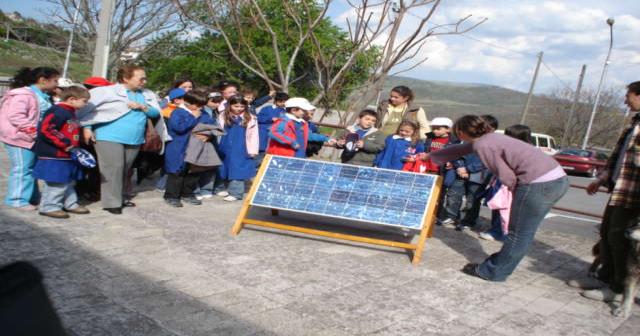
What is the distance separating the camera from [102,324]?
3.44 metres

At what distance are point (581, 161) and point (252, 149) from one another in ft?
80.6

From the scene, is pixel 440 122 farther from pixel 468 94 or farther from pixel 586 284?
pixel 468 94

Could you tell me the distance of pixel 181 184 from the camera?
709 cm

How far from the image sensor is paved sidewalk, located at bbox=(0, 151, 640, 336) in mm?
3721

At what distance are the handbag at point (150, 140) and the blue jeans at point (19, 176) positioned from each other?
119cm

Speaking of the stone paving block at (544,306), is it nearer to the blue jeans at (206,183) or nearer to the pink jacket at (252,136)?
the pink jacket at (252,136)

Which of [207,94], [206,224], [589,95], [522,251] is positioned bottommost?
[206,224]

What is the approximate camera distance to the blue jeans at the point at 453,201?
7.45 m

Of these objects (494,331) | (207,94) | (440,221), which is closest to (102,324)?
(494,331)

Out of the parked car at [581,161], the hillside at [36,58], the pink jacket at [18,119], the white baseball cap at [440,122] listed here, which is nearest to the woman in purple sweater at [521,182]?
the white baseball cap at [440,122]

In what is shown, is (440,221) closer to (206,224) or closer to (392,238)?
(392,238)

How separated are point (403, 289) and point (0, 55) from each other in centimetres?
2991

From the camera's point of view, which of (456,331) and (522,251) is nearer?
(456,331)

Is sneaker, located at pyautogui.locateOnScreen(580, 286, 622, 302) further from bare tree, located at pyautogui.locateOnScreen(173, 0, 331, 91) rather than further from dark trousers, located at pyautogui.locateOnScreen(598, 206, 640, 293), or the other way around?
bare tree, located at pyautogui.locateOnScreen(173, 0, 331, 91)
